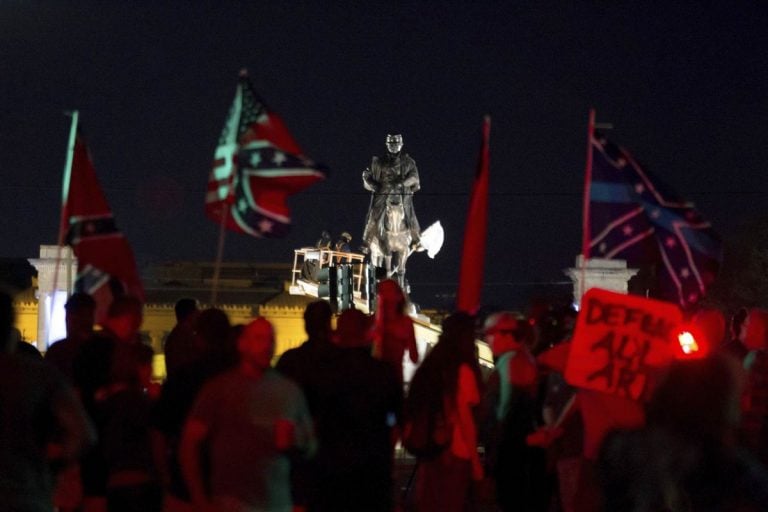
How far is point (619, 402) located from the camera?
8.59 m

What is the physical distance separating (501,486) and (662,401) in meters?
4.55

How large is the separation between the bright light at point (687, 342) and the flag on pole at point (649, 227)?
98cm

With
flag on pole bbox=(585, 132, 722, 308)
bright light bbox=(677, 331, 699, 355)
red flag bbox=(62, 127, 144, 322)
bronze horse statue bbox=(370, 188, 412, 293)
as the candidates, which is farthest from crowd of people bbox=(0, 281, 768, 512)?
bronze horse statue bbox=(370, 188, 412, 293)

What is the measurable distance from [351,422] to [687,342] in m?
2.70

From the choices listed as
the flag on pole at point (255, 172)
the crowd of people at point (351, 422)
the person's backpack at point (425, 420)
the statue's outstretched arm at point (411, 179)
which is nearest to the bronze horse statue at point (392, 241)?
the statue's outstretched arm at point (411, 179)

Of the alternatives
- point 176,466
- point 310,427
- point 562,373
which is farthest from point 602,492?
point 562,373

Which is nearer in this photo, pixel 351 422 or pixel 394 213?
pixel 351 422

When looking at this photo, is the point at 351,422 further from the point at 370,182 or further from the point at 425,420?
the point at 370,182

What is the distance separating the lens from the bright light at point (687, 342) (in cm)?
905

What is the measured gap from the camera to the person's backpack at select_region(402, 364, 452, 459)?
8.73 meters

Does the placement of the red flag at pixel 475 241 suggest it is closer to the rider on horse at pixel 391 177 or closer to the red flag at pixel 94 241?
the red flag at pixel 94 241

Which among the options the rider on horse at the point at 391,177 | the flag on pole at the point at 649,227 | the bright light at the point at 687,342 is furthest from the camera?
the rider on horse at the point at 391,177

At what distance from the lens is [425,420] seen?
28.7ft

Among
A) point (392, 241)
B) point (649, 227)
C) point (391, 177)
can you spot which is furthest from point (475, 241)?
point (392, 241)
